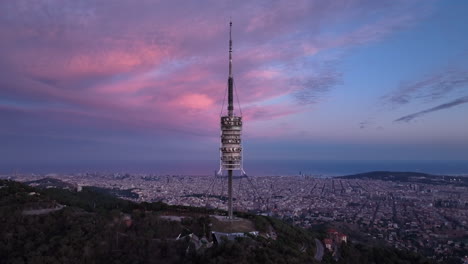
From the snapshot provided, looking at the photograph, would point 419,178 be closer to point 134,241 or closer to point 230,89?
point 230,89

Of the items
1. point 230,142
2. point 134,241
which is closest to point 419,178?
point 230,142

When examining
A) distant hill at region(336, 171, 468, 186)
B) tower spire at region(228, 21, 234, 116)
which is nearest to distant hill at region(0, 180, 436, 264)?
tower spire at region(228, 21, 234, 116)

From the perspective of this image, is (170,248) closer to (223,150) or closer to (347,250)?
(223,150)

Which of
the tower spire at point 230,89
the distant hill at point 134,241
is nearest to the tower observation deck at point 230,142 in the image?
the tower spire at point 230,89

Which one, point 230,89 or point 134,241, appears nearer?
point 134,241

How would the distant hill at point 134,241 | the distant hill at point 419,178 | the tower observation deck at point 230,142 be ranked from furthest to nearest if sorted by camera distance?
1. the distant hill at point 419,178
2. the tower observation deck at point 230,142
3. the distant hill at point 134,241

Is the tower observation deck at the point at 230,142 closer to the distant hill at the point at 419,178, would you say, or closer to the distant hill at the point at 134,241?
the distant hill at the point at 134,241

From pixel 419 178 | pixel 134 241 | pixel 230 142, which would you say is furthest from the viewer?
pixel 419 178

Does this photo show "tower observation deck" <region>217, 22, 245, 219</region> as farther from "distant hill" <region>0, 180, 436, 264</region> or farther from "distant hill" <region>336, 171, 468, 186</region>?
"distant hill" <region>336, 171, 468, 186</region>
